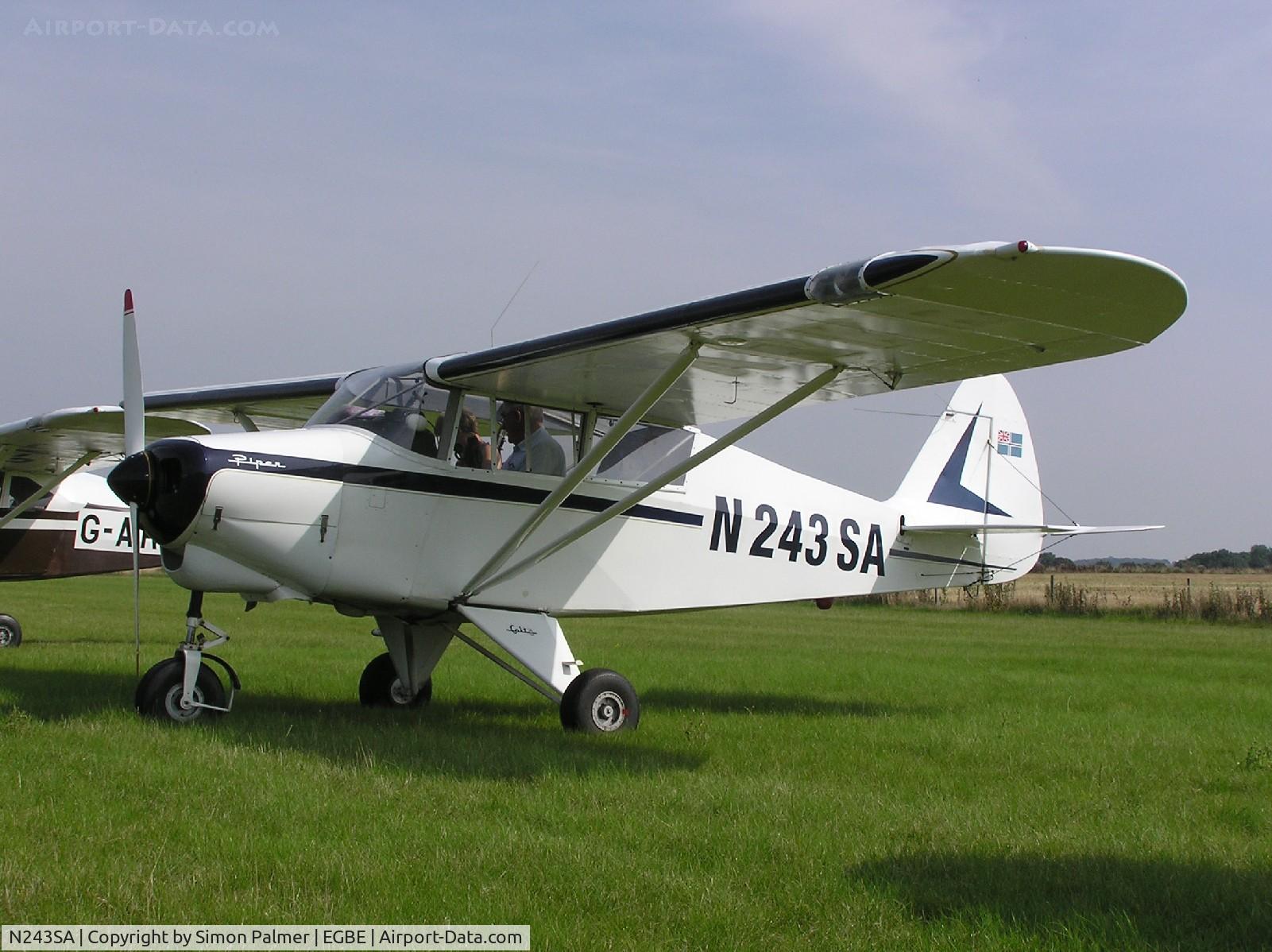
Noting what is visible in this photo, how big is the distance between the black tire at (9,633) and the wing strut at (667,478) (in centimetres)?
1016

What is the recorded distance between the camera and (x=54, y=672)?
11.7m

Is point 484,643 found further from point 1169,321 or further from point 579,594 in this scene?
point 1169,321

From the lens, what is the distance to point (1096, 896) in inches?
176

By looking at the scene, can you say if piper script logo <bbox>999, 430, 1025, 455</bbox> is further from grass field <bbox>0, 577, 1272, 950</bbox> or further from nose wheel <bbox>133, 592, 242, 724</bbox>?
nose wheel <bbox>133, 592, 242, 724</bbox>

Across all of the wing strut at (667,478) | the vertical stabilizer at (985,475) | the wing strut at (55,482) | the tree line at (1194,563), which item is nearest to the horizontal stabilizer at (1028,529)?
the vertical stabilizer at (985,475)

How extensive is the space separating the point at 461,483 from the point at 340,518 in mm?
944

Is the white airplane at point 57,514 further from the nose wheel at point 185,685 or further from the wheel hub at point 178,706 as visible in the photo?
the wheel hub at point 178,706

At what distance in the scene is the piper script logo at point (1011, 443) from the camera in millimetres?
13281

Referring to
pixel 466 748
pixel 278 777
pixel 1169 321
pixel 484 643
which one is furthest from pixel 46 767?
pixel 484 643

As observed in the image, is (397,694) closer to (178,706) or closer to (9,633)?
(178,706)

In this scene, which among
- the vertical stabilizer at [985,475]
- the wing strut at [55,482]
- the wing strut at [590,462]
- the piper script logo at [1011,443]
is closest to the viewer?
the wing strut at [590,462]

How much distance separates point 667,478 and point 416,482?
5.83 ft

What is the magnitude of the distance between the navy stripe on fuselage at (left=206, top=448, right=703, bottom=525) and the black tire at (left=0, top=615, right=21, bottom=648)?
10.1m

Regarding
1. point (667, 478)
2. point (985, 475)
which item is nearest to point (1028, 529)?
point (985, 475)
